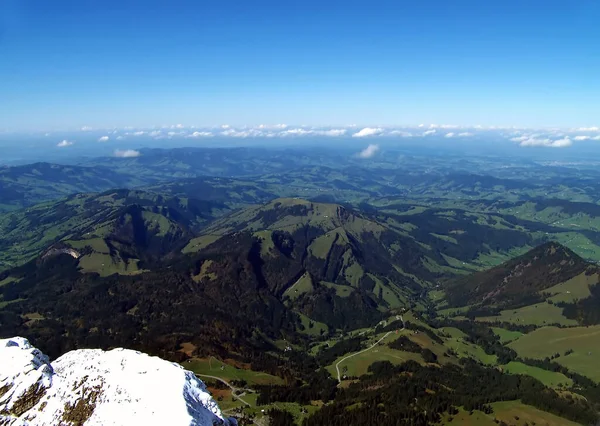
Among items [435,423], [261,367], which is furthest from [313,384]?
[435,423]

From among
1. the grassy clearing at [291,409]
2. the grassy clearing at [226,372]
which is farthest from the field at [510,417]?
the grassy clearing at [226,372]

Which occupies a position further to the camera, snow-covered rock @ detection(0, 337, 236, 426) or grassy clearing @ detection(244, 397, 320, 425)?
grassy clearing @ detection(244, 397, 320, 425)

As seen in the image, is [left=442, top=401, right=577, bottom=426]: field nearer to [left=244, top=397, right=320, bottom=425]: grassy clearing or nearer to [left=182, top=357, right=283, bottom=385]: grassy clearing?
[left=244, top=397, right=320, bottom=425]: grassy clearing

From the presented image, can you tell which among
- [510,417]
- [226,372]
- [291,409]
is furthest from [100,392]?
[510,417]

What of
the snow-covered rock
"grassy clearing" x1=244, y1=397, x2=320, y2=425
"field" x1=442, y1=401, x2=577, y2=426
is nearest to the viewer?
the snow-covered rock

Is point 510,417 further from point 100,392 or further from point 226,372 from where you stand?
point 100,392

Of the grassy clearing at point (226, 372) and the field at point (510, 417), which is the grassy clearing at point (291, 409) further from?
the field at point (510, 417)

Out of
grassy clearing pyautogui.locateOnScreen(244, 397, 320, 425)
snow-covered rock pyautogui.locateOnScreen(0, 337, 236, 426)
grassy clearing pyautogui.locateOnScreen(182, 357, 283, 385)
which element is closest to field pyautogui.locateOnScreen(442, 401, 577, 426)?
grassy clearing pyautogui.locateOnScreen(244, 397, 320, 425)
